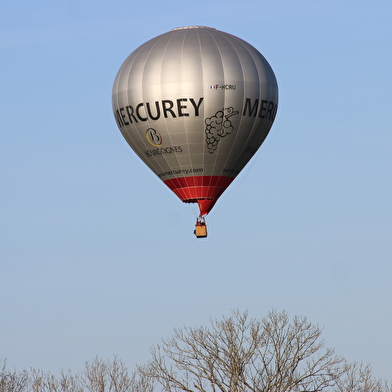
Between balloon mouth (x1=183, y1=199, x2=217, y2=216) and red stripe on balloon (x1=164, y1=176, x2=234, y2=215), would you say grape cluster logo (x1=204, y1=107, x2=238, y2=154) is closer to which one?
red stripe on balloon (x1=164, y1=176, x2=234, y2=215)

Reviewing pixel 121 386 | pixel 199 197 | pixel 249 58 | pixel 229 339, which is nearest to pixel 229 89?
pixel 249 58

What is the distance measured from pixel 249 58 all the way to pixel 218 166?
5.58 metres

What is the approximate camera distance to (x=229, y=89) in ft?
183

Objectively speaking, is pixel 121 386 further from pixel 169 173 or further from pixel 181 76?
pixel 181 76

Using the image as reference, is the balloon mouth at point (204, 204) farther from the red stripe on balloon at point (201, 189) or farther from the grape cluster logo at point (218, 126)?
the grape cluster logo at point (218, 126)

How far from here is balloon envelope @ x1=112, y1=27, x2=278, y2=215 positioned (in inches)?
2183

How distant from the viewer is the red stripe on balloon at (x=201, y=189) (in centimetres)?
5684

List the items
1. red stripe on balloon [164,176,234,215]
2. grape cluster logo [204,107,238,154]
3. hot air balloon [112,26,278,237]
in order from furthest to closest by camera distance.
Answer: red stripe on balloon [164,176,234,215], grape cluster logo [204,107,238,154], hot air balloon [112,26,278,237]

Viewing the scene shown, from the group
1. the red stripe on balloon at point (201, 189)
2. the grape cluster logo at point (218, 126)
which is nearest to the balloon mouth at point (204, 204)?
the red stripe on balloon at point (201, 189)

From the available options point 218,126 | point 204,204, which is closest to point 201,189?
point 204,204

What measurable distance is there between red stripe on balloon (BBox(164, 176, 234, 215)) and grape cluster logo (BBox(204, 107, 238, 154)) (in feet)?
5.69

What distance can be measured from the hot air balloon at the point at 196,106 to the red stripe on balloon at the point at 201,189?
0.16ft

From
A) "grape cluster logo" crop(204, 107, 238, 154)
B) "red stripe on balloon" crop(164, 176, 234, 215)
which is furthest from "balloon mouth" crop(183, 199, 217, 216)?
"grape cluster logo" crop(204, 107, 238, 154)

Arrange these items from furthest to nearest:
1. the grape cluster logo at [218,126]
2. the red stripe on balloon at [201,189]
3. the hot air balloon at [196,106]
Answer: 1. the red stripe on balloon at [201,189]
2. the grape cluster logo at [218,126]
3. the hot air balloon at [196,106]
